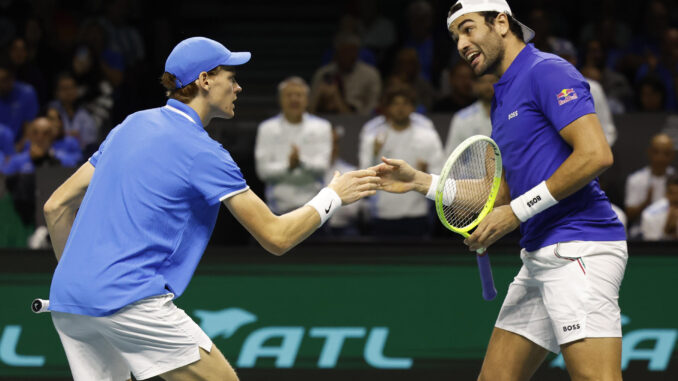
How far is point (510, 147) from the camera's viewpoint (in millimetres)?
4141

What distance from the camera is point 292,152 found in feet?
24.6

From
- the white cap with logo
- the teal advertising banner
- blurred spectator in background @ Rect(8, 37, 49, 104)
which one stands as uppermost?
the white cap with logo

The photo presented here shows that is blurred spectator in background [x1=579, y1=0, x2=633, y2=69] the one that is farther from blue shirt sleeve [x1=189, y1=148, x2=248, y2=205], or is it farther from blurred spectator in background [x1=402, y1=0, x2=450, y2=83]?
blue shirt sleeve [x1=189, y1=148, x2=248, y2=205]

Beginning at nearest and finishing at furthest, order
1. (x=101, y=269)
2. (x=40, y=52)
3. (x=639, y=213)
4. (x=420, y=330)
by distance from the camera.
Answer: (x=101, y=269), (x=420, y=330), (x=639, y=213), (x=40, y=52)

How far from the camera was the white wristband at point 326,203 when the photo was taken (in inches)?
154

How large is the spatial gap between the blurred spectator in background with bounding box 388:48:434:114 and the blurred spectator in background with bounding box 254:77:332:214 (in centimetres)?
180

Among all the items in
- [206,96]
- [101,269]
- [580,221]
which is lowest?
[101,269]

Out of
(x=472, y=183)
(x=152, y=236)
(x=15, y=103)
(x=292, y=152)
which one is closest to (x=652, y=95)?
(x=292, y=152)

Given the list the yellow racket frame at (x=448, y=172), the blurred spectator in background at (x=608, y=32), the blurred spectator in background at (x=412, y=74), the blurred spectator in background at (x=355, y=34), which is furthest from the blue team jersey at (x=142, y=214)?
the blurred spectator in background at (x=608, y=32)

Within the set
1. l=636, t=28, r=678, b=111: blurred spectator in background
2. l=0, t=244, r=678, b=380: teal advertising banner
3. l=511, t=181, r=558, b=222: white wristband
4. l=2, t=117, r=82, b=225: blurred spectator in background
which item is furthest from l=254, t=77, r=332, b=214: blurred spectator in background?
l=636, t=28, r=678, b=111: blurred spectator in background

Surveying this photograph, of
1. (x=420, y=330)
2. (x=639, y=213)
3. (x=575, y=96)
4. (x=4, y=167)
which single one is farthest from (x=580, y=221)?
(x=4, y=167)

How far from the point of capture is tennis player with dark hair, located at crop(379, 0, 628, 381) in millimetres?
3863

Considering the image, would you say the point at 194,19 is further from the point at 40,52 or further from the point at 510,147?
the point at 510,147

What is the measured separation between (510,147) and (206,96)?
4.16ft
